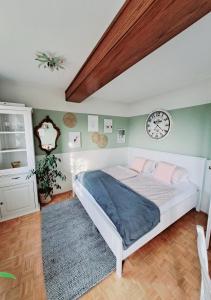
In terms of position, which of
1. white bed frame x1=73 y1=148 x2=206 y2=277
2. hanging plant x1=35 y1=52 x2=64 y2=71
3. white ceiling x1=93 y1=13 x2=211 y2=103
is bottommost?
white bed frame x1=73 y1=148 x2=206 y2=277

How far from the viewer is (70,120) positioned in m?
3.05

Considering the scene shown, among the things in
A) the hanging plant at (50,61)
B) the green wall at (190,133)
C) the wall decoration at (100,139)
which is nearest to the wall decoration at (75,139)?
the wall decoration at (100,139)

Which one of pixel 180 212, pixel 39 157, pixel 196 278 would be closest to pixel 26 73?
pixel 39 157

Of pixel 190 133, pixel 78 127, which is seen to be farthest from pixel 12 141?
pixel 190 133

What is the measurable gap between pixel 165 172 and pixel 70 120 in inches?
95.0

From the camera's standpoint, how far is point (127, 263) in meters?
1.52

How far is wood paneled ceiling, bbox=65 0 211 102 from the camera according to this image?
78 centimetres

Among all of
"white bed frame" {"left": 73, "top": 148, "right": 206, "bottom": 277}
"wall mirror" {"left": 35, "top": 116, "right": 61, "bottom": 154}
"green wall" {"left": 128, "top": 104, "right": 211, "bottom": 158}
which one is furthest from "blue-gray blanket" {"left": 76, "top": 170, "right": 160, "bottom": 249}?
"green wall" {"left": 128, "top": 104, "right": 211, "bottom": 158}

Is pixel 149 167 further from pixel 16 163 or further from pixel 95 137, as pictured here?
pixel 16 163

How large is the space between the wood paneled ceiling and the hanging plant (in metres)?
0.43

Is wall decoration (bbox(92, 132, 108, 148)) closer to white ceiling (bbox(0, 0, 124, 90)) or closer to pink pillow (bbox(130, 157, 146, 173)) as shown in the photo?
pink pillow (bbox(130, 157, 146, 173))

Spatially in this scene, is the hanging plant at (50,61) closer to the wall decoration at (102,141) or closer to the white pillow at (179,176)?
the wall decoration at (102,141)

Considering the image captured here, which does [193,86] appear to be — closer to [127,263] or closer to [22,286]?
[127,263]

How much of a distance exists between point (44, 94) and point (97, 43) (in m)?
1.82
